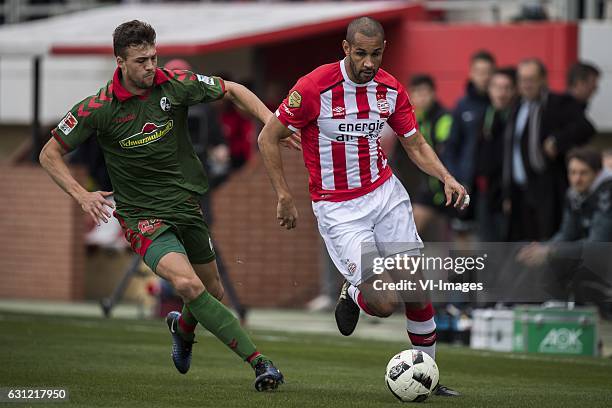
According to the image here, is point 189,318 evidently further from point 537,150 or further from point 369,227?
point 537,150

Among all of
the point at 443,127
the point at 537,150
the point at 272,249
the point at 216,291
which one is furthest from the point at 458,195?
the point at 272,249

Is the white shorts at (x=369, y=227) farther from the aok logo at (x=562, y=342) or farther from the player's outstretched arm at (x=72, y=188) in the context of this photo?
the aok logo at (x=562, y=342)

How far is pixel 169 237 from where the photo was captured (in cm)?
1031

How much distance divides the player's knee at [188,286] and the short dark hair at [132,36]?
150 cm

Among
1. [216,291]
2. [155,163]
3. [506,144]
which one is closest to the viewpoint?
[155,163]

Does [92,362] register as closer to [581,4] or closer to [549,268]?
[549,268]

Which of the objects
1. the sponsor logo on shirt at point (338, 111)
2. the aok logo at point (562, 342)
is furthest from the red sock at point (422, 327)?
the aok logo at point (562, 342)

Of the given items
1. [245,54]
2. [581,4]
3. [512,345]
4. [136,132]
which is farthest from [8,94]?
[136,132]

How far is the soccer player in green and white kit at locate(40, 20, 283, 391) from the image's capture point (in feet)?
32.9

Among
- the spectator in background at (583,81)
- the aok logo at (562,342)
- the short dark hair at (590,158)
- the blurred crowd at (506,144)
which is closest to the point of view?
the aok logo at (562,342)

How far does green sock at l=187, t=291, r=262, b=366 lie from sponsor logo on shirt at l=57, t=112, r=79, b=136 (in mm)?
1377

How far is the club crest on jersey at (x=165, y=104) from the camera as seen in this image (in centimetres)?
1038

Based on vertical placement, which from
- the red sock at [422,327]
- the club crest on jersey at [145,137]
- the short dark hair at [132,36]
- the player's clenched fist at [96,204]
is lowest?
the red sock at [422,327]

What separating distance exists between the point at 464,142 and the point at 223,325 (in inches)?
289
